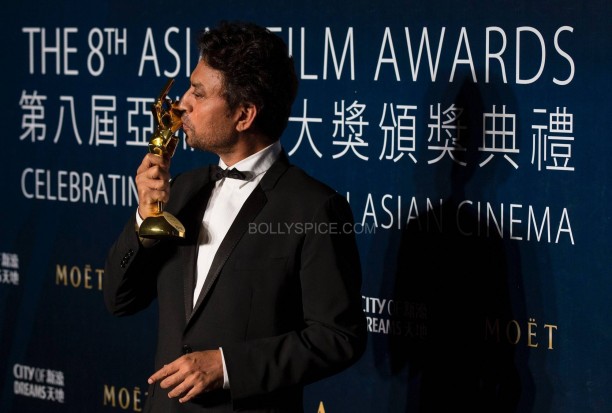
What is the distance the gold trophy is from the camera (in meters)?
2.47

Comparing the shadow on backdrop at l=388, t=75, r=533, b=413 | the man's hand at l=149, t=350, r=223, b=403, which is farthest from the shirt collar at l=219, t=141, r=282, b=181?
the shadow on backdrop at l=388, t=75, r=533, b=413

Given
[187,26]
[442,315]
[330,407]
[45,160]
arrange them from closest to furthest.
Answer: [442,315]
[330,407]
[187,26]
[45,160]

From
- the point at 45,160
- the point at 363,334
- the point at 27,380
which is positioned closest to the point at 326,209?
the point at 363,334

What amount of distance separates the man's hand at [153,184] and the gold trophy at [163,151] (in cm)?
2

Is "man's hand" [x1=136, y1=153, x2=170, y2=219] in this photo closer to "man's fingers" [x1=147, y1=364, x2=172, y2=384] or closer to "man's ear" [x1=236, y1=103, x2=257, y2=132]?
"man's ear" [x1=236, y1=103, x2=257, y2=132]

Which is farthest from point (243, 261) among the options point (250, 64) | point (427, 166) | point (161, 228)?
point (427, 166)

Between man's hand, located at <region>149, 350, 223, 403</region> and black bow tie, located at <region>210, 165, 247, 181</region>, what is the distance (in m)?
0.41

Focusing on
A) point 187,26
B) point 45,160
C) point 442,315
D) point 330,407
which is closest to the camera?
point 442,315

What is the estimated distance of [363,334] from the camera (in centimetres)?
250

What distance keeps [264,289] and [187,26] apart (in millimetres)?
1521

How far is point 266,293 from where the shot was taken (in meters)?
2.50

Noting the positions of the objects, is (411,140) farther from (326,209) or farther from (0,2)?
(0,2)

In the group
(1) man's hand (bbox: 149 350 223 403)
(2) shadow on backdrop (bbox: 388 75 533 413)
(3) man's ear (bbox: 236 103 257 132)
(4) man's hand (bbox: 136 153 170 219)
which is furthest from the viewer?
(2) shadow on backdrop (bbox: 388 75 533 413)

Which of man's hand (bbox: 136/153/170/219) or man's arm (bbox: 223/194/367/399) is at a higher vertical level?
man's hand (bbox: 136/153/170/219)
